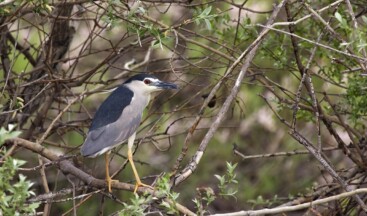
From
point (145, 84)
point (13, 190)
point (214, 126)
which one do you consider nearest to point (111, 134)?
point (145, 84)

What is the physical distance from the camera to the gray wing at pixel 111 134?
3973 millimetres

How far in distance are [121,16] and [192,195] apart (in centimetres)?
351

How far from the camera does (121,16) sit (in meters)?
3.71

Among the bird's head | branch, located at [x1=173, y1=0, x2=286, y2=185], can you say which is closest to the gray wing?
the bird's head

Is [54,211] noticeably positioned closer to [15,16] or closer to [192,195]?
[192,195]

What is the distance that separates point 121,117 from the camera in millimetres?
4297

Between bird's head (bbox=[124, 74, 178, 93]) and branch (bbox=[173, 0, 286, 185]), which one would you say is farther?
bird's head (bbox=[124, 74, 178, 93])

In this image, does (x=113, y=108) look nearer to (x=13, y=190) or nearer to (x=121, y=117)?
(x=121, y=117)

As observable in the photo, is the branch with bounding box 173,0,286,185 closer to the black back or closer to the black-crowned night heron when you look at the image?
the black-crowned night heron

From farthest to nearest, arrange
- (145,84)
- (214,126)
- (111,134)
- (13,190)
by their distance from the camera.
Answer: (145,84) < (111,134) < (214,126) < (13,190)

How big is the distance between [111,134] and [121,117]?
17cm

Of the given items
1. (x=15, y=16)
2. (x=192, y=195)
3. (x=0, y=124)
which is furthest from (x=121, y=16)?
(x=192, y=195)

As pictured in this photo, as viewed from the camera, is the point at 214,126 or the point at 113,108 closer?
the point at 214,126

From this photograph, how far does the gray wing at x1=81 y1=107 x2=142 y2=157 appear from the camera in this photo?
3.97 meters
